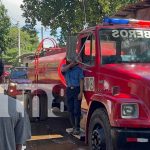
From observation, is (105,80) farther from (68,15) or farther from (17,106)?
(68,15)

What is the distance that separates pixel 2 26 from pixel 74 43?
17.6m

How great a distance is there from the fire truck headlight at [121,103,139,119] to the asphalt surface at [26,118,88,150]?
2.66 m

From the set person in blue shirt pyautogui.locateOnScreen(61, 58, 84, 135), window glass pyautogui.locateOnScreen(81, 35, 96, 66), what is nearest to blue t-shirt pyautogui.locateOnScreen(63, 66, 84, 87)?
person in blue shirt pyautogui.locateOnScreen(61, 58, 84, 135)

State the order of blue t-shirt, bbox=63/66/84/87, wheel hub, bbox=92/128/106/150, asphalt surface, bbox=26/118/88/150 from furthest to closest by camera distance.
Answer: asphalt surface, bbox=26/118/88/150
blue t-shirt, bbox=63/66/84/87
wheel hub, bbox=92/128/106/150

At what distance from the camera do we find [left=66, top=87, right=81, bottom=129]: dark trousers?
27.4ft

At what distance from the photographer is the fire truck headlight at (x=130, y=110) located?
6059 millimetres

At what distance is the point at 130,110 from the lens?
607cm

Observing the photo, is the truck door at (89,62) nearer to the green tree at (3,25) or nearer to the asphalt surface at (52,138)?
the asphalt surface at (52,138)

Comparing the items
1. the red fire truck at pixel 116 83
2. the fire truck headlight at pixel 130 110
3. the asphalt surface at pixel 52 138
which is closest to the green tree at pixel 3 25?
the asphalt surface at pixel 52 138

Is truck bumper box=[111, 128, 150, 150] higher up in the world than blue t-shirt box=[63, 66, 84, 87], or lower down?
lower down

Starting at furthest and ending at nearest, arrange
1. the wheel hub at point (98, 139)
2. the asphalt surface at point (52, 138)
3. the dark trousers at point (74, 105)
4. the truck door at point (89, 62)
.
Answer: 1. the asphalt surface at point (52, 138)
2. the dark trousers at point (74, 105)
3. the truck door at point (89, 62)
4. the wheel hub at point (98, 139)

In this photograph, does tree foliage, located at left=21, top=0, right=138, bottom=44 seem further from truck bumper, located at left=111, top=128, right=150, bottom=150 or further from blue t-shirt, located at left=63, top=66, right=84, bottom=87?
truck bumper, located at left=111, top=128, right=150, bottom=150

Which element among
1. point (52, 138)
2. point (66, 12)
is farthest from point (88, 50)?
point (66, 12)

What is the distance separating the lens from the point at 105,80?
6.88 m
